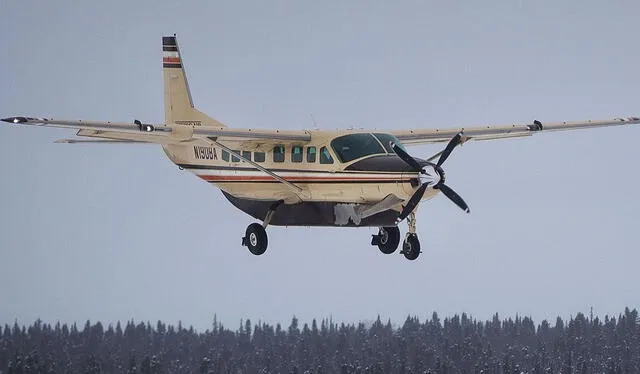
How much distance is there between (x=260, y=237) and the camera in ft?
195

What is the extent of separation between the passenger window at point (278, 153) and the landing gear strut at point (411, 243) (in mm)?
6741

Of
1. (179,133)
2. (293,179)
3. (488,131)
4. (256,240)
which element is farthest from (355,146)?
(488,131)

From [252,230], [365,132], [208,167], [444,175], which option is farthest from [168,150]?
[444,175]

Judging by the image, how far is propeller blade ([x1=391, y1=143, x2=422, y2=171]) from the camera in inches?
2112

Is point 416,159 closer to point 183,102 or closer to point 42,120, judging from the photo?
point 42,120

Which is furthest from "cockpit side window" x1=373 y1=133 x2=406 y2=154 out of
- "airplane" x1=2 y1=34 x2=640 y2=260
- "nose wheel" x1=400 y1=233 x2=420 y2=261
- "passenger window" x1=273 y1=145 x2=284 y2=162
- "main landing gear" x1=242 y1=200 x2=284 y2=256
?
"main landing gear" x1=242 y1=200 x2=284 y2=256

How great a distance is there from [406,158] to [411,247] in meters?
4.23

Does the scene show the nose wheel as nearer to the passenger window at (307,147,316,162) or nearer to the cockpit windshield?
the cockpit windshield

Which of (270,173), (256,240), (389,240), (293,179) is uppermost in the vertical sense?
(270,173)

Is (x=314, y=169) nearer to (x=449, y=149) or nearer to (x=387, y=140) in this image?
(x=387, y=140)

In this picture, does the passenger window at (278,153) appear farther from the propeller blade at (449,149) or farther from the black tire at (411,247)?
the propeller blade at (449,149)

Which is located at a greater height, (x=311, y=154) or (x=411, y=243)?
(x=311, y=154)

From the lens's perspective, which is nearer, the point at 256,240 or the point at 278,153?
the point at 278,153

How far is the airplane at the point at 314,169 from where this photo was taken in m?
54.7
